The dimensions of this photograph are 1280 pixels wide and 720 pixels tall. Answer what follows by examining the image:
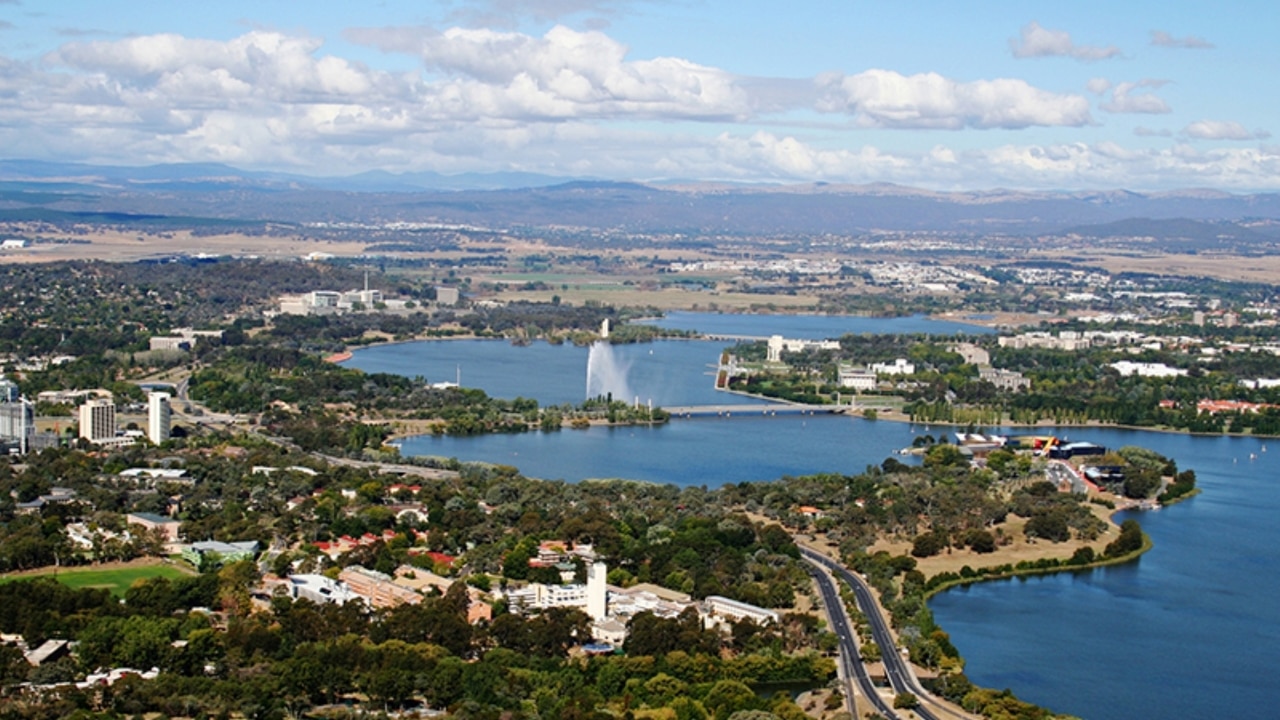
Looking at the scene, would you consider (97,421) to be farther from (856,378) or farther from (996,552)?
(856,378)

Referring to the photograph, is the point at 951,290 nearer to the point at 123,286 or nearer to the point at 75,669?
the point at 123,286

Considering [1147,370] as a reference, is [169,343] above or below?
below

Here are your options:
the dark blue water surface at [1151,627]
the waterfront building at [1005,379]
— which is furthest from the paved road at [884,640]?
the waterfront building at [1005,379]

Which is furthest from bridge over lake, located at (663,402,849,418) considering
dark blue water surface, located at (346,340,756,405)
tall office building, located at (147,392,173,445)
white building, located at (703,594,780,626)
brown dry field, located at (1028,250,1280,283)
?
brown dry field, located at (1028,250,1280,283)

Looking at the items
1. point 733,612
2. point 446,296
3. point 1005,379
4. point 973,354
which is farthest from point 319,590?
point 446,296

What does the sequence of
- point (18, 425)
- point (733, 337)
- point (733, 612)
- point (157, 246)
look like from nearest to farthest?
point (733, 612), point (18, 425), point (733, 337), point (157, 246)

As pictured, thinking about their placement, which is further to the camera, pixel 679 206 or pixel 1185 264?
pixel 679 206

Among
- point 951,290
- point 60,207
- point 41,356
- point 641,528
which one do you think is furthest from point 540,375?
point 60,207

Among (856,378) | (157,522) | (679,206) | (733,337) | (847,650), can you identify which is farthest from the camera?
(679,206)
